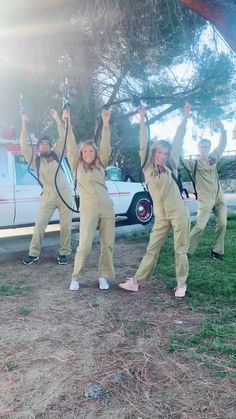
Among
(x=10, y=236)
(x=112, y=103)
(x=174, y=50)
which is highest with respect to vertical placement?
(x=174, y=50)

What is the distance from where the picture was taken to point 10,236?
9.16 metres

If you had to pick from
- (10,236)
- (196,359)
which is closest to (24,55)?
(10,236)

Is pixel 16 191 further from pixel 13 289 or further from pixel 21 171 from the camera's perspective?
pixel 13 289

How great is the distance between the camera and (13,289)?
493 centimetres

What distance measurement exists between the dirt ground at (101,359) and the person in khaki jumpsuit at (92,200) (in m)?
0.39

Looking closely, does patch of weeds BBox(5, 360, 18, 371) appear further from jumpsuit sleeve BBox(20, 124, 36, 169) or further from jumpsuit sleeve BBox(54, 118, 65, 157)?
jumpsuit sleeve BBox(20, 124, 36, 169)

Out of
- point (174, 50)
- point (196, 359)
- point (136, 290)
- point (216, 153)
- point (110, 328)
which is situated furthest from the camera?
point (174, 50)

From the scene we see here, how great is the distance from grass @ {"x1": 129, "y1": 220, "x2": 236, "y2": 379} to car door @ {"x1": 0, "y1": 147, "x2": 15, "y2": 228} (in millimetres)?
3007

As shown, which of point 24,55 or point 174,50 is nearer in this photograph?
point 24,55

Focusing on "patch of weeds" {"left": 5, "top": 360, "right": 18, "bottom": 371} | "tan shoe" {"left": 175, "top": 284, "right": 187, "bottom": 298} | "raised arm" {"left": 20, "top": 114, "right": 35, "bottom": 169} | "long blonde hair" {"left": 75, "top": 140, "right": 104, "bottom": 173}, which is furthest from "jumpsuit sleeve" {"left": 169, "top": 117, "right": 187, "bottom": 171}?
"patch of weeds" {"left": 5, "top": 360, "right": 18, "bottom": 371}

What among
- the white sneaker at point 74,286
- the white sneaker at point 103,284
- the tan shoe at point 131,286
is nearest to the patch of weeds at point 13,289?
the white sneaker at point 74,286

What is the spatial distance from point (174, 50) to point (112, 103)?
3.75 m

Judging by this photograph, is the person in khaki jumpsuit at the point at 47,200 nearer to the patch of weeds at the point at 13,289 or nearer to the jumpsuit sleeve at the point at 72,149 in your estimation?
the patch of weeds at the point at 13,289

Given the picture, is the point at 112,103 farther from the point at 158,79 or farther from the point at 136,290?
the point at 136,290
